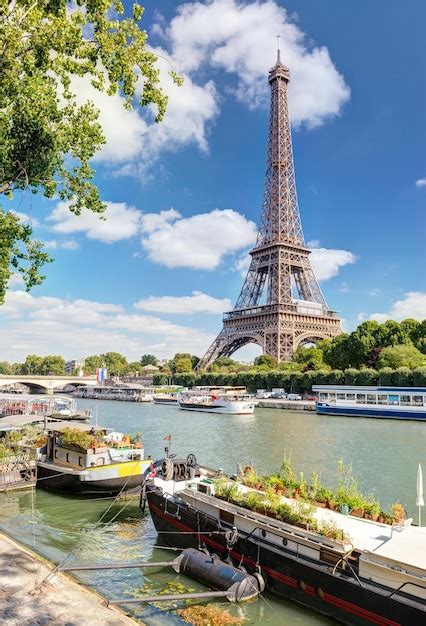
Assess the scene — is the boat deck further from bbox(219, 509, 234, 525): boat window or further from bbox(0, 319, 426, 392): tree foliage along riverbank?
bbox(0, 319, 426, 392): tree foliage along riverbank

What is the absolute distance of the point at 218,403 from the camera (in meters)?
69.9

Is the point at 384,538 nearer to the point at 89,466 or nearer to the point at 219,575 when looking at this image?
the point at 219,575

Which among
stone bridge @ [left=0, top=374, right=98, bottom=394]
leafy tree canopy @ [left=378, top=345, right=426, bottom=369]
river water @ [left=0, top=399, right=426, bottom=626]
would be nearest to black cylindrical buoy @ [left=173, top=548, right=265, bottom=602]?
river water @ [left=0, top=399, right=426, bottom=626]

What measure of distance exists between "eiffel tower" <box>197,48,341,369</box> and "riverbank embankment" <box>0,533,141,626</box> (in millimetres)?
86771

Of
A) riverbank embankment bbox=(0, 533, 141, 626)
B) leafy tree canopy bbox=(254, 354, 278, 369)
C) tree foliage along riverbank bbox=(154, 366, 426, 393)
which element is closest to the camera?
riverbank embankment bbox=(0, 533, 141, 626)

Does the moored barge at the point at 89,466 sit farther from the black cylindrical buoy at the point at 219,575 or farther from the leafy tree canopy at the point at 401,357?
the leafy tree canopy at the point at 401,357

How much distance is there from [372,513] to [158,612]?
209 inches

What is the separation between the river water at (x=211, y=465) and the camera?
12.1 metres

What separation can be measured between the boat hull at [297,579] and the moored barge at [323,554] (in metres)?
0.02

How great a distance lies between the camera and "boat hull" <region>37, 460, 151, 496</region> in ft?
64.8

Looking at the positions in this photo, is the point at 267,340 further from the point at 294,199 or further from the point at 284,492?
the point at 284,492

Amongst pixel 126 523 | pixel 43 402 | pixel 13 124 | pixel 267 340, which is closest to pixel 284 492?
pixel 126 523

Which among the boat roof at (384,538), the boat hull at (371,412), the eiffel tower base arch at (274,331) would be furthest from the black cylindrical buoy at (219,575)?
the eiffel tower base arch at (274,331)

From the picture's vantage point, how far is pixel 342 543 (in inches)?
404
